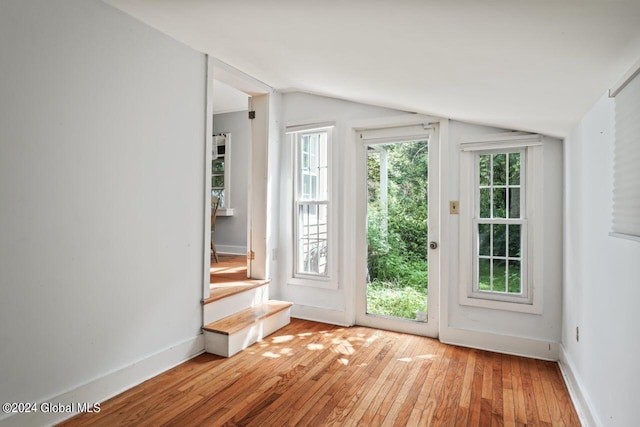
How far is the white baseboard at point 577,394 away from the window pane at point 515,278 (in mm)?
519

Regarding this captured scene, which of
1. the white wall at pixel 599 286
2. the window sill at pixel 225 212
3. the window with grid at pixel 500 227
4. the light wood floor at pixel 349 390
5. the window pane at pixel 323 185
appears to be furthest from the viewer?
the window sill at pixel 225 212

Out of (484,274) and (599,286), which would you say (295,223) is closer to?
(484,274)

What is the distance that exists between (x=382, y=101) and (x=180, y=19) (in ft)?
5.69

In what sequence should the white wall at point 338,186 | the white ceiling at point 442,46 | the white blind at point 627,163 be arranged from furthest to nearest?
the white wall at point 338,186
the white blind at point 627,163
the white ceiling at point 442,46

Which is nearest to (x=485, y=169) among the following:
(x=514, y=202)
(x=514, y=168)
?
(x=514, y=168)

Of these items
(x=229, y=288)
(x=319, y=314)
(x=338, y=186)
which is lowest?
(x=319, y=314)

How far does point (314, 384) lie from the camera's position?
2436 mm

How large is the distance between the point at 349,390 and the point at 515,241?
73.1 inches

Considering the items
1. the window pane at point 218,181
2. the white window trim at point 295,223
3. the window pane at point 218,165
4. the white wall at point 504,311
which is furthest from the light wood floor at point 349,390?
the window pane at point 218,165

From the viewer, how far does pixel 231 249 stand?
5.75m

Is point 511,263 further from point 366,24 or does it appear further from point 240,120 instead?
point 240,120

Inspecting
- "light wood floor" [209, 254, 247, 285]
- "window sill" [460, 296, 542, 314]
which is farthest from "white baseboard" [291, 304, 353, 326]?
"window sill" [460, 296, 542, 314]

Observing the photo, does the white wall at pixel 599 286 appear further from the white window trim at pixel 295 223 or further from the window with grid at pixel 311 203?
the window with grid at pixel 311 203

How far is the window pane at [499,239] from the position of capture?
3.06 meters
